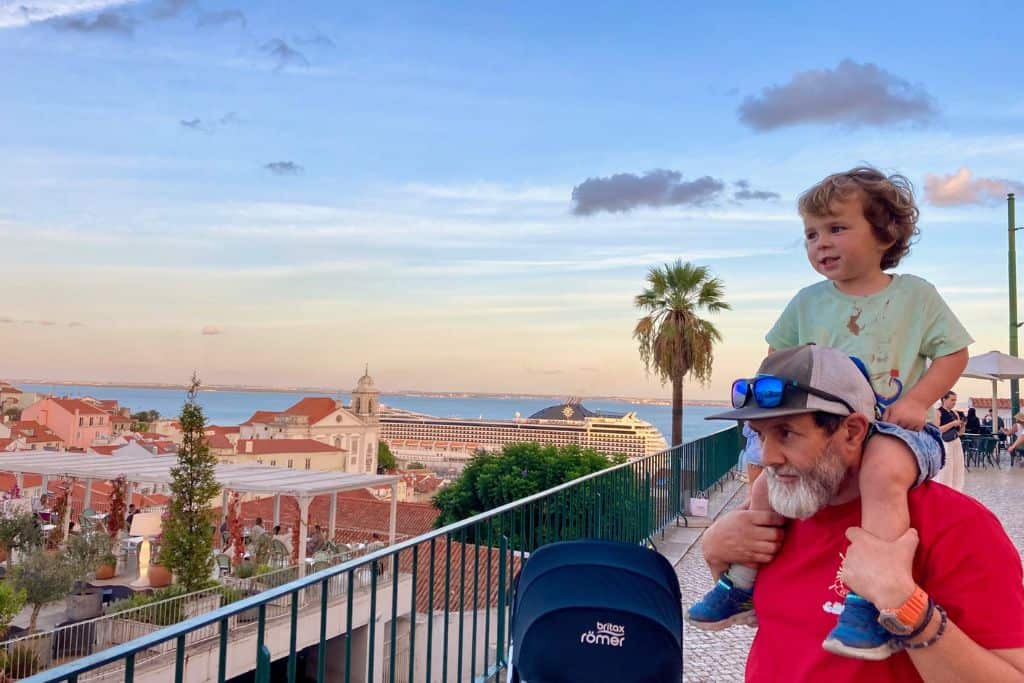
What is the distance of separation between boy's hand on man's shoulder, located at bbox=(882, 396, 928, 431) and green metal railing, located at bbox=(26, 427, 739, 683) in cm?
148

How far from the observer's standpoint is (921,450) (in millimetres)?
1394

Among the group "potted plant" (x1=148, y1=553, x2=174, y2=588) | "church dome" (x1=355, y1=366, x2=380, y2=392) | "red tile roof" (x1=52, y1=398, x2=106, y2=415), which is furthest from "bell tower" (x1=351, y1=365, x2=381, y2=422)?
"potted plant" (x1=148, y1=553, x2=174, y2=588)

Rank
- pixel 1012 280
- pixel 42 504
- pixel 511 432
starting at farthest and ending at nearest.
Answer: pixel 511 432, pixel 42 504, pixel 1012 280

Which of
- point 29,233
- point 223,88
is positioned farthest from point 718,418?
point 29,233

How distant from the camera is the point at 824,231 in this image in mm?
2137

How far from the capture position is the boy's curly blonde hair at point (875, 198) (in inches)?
81.5

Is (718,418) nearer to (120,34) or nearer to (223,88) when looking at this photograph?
(120,34)

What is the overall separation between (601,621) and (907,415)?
2.68ft

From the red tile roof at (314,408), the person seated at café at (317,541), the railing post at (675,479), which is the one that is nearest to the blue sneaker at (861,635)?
the railing post at (675,479)

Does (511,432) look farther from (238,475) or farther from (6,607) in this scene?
(6,607)

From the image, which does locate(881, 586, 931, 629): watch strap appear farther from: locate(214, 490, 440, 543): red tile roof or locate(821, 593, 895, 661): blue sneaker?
locate(214, 490, 440, 543): red tile roof

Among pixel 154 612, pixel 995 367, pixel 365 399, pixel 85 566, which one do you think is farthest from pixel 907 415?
pixel 365 399

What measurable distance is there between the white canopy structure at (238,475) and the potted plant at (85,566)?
2999 millimetres

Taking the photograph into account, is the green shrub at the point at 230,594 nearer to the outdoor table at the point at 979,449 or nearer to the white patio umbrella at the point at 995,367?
the outdoor table at the point at 979,449
